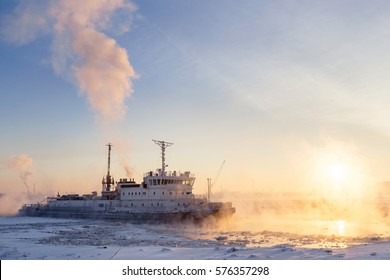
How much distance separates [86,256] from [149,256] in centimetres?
346

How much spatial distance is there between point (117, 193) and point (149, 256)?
50.4 m

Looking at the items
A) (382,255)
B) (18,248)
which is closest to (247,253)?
(382,255)

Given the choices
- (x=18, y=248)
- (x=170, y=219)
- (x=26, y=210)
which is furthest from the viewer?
(x=26, y=210)

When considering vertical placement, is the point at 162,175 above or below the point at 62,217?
above

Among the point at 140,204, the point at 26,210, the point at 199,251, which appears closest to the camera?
the point at 199,251

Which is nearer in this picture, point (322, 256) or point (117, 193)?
point (322, 256)

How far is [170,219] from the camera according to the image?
175 ft

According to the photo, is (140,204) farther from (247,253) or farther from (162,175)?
(247,253)

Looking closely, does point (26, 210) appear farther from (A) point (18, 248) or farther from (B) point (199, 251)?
(B) point (199, 251)

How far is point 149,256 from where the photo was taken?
18516mm
